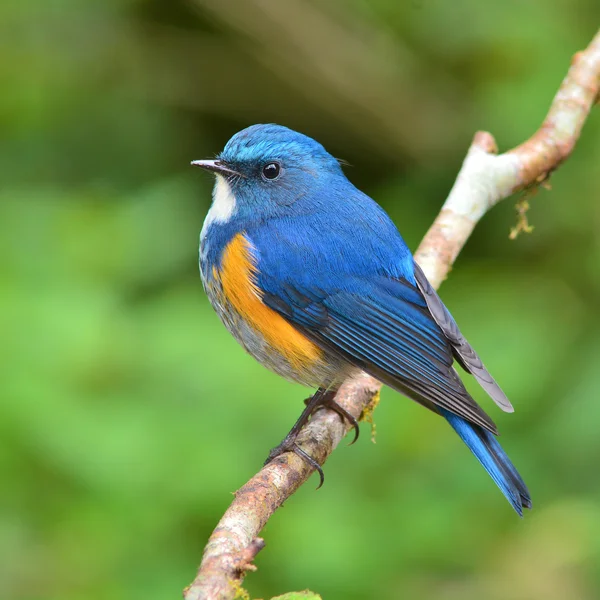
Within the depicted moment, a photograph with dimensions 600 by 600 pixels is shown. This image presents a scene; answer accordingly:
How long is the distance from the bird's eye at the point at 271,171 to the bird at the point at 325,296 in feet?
0.15

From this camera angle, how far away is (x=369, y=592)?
3303 mm

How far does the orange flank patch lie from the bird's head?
21cm

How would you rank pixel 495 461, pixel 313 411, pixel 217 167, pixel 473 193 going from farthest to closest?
1. pixel 473 193
2. pixel 217 167
3. pixel 313 411
4. pixel 495 461

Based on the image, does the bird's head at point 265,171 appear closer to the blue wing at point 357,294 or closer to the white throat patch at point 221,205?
the white throat patch at point 221,205

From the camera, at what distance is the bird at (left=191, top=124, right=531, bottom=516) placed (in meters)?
3.10

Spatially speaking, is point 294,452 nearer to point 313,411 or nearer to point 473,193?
point 313,411

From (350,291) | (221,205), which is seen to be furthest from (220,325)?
(350,291)

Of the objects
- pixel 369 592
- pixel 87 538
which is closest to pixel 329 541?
pixel 369 592

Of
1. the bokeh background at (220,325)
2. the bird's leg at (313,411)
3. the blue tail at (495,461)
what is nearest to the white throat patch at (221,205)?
the bokeh background at (220,325)

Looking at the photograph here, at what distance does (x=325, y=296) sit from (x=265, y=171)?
1.73ft

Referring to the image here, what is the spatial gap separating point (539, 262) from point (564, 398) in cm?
124

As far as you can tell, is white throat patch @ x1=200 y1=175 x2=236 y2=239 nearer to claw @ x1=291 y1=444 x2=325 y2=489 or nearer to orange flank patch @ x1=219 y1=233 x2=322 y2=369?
orange flank patch @ x1=219 y1=233 x2=322 y2=369

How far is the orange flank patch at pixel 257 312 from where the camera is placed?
3107mm

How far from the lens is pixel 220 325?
158 inches
